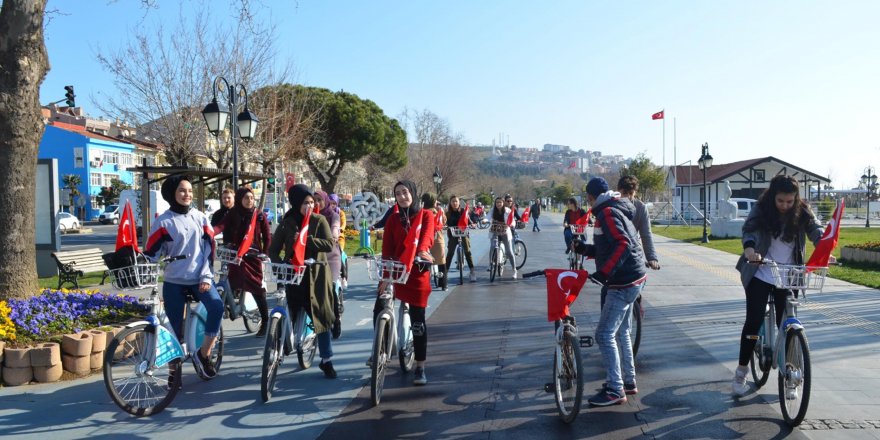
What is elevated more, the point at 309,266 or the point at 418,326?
the point at 309,266

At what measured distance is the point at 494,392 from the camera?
5.65 meters

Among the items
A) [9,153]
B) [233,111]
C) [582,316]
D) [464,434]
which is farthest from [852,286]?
[9,153]

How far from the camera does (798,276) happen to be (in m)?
4.82

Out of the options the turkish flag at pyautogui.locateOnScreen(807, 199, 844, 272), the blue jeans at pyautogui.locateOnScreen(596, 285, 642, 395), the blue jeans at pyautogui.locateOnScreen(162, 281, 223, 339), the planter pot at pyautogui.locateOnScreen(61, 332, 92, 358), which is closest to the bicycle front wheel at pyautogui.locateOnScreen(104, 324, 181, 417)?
the blue jeans at pyautogui.locateOnScreen(162, 281, 223, 339)

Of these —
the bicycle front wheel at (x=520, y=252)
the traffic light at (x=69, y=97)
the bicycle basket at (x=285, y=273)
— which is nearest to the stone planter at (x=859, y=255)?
the bicycle front wheel at (x=520, y=252)

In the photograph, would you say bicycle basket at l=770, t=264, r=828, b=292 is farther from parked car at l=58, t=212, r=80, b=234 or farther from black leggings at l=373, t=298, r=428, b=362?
parked car at l=58, t=212, r=80, b=234

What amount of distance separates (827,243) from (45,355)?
6.37 metres

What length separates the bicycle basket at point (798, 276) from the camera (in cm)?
477

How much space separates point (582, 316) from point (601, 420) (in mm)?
4391

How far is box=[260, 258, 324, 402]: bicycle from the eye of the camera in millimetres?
5297

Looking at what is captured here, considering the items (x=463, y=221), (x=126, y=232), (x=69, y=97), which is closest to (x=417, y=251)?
(x=126, y=232)

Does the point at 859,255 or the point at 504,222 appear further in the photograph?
the point at 859,255

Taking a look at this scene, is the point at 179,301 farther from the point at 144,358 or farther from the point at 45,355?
the point at 45,355

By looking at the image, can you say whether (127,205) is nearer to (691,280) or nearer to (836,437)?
(836,437)
